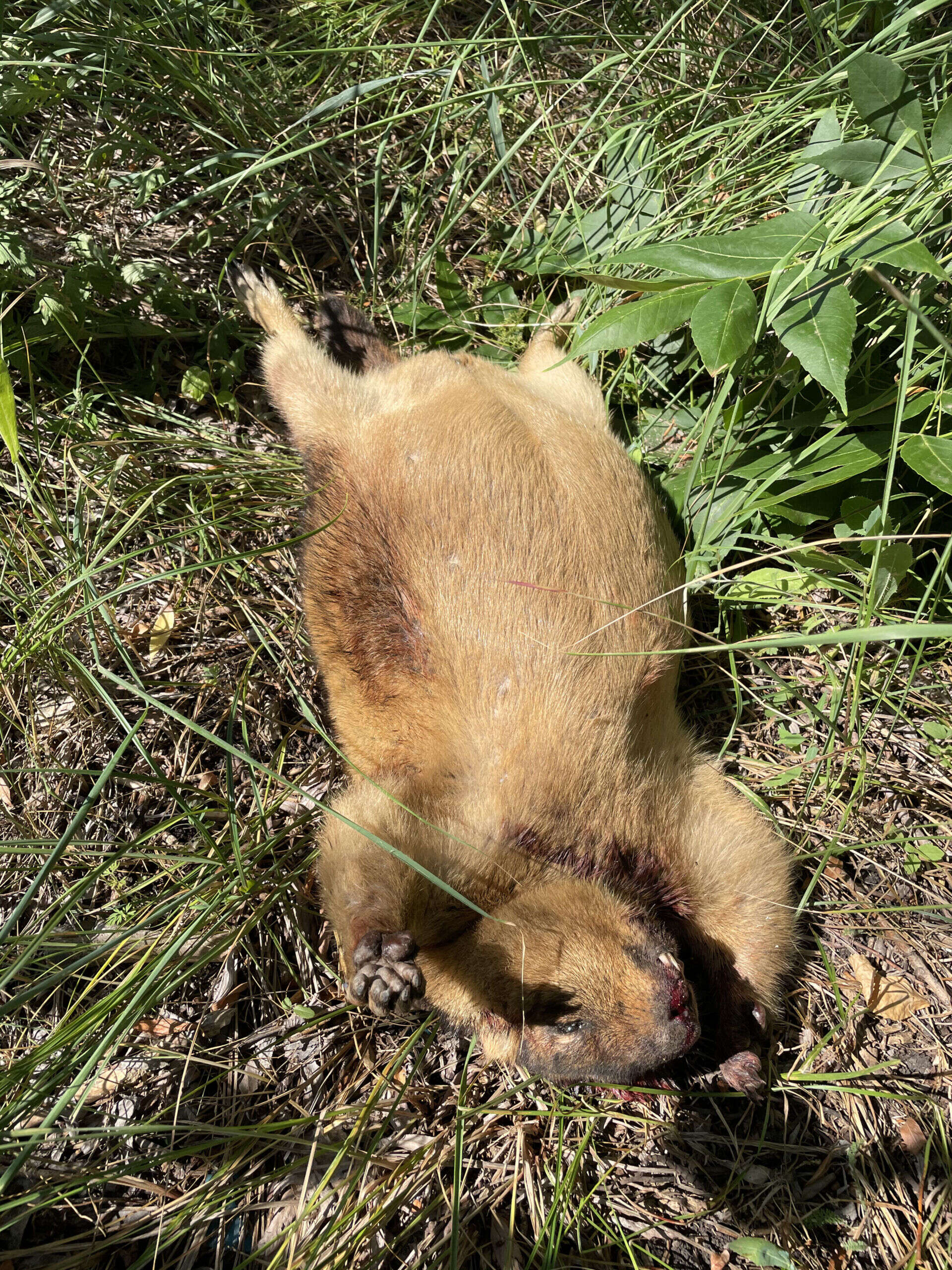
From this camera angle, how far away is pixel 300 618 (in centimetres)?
353

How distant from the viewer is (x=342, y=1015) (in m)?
3.16

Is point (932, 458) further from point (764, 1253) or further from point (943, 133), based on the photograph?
point (764, 1253)

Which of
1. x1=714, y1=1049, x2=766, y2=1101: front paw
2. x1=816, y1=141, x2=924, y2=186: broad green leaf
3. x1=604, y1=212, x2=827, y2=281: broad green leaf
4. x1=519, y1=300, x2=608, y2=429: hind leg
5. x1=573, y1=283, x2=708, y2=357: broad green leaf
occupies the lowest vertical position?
x1=714, y1=1049, x2=766, y2=1101: front paw

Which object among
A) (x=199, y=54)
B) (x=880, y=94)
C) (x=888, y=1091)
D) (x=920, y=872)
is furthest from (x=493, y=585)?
(x=199, y=54)

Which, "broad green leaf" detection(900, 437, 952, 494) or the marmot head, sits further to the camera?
the marmot head

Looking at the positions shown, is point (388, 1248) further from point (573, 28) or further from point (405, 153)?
point (573, 28)

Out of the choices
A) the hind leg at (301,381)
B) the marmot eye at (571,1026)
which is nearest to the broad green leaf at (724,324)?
the hind leg at (301,381)

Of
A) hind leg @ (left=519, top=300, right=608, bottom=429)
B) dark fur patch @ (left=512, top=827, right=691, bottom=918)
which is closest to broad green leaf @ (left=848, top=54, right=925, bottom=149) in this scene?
hind leg @ (left=519, top=300, right=608, bottom=429)

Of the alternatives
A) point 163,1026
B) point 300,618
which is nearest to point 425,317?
point 300,618

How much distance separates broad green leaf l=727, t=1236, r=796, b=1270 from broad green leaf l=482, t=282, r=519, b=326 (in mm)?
3587

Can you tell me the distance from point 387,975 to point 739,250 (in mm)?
2261

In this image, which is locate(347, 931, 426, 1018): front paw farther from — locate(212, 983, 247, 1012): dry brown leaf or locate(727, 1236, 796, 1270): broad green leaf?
locate(727, 1236, 796, 1270): broad green leaf

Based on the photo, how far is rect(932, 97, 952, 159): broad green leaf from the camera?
228cm

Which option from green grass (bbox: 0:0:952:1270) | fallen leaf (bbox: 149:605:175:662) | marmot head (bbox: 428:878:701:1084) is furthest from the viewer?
fallen leaf (bbox: 149:605:175:662)
